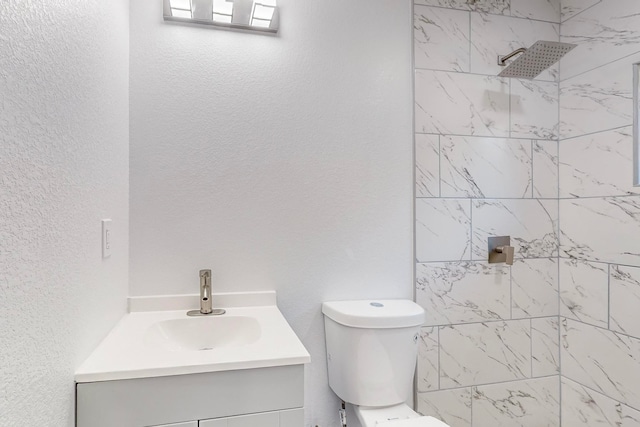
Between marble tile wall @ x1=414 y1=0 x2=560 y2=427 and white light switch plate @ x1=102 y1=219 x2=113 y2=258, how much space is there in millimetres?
1285

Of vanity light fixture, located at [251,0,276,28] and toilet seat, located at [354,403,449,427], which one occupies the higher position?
vanity light fixture, located at [251,0,276,28]

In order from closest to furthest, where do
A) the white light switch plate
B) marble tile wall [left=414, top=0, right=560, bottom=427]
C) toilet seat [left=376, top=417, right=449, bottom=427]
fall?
the white light switch plate, toilet seat [left=376, top=417, right=449, bottom=427], marble tile wall [left=414, top=0, right=560, bottom=427]

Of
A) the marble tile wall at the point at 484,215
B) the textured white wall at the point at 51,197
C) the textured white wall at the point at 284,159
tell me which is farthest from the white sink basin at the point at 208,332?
the marble tile wall at the point at 484,215

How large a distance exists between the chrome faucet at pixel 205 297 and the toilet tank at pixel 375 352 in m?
0.51

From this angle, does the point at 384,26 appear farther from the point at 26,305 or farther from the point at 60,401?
the point at 60,401

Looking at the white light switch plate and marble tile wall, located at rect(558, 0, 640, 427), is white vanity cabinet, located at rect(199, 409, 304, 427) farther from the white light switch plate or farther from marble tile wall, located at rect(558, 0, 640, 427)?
marble tile wall, located at rect(558, 0, 640, 427)

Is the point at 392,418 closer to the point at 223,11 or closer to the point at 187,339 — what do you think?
the point at 187,339

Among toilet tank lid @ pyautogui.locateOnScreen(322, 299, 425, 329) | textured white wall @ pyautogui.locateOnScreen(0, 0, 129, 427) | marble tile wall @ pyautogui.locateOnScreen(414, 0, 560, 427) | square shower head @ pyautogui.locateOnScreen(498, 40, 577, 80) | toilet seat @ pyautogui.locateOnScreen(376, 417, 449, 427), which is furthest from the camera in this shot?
marble tile wall @ pyautogui.locateOnScreen(414, 0, 560, 427)

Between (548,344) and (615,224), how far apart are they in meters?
0.70

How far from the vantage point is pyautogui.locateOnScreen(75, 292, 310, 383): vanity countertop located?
954 millimetres

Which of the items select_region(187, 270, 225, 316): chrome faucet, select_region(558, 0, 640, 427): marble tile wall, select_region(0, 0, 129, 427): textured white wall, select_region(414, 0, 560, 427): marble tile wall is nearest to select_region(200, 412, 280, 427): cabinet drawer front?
select_region(0, 0, 129, 427): textured white wall

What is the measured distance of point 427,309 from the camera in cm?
174

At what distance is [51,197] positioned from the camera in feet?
2.56

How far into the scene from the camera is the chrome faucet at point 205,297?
56.9 inches
